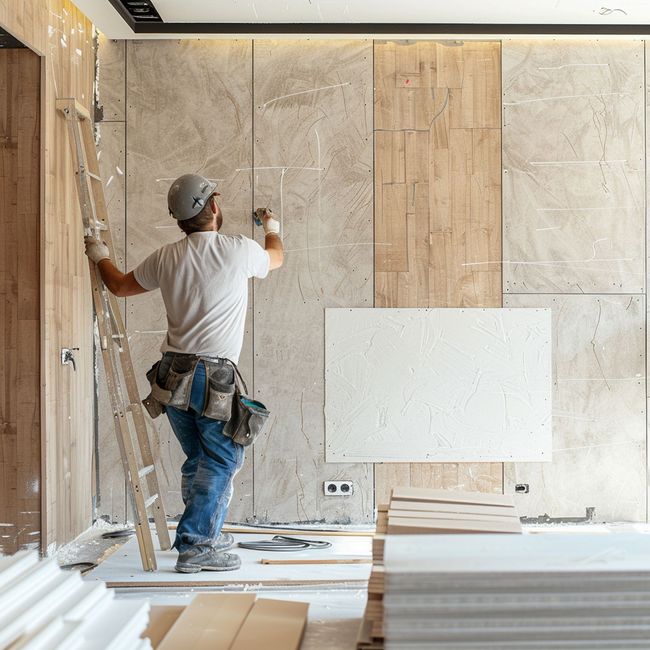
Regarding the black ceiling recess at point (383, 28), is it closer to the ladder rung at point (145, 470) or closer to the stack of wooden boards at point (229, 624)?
the ladder rung at point (145, 470)

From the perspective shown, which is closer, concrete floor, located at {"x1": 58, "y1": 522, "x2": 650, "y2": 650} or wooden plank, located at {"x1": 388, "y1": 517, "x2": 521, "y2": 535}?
wooden plank, located at {"x1": 388, "y1": 517, "x2": 521, "y2": 535}

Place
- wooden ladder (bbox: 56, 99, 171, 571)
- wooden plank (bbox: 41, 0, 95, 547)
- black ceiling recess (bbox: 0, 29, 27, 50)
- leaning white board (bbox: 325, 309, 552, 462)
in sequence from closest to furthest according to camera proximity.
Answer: black ceiling recess (bbox: 0, 29, 27, 50) → wooden ladder (bbox: 56, 99, 171, 571) → wooden plank (bbox: 41, 0, 95, 547) → leaning white board (bbox: 325, 309, 552, 462)

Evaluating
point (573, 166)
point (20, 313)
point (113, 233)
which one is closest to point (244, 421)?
point (20, 313)

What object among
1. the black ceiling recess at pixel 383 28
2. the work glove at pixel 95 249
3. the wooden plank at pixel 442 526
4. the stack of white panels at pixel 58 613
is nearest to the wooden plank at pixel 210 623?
the stack of white panels at pixel 58 613

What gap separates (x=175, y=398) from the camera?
13.7 ft

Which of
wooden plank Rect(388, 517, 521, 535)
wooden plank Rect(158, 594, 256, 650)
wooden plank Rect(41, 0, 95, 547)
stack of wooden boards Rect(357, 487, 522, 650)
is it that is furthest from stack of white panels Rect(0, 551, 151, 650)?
wooden plank Rect(41, 0, 95, 547)

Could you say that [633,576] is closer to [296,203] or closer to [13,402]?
[13,402]

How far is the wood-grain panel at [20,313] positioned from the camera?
4363 mm

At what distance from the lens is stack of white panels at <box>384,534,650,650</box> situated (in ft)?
6.57

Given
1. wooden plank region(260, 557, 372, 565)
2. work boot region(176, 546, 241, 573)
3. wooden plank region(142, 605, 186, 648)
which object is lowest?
wooden plank region(260, 557, 372, 565)

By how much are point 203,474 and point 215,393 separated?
40 centimetres

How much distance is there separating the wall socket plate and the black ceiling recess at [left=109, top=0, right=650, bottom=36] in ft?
8.45

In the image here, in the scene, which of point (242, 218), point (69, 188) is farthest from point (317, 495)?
point (69, 188)

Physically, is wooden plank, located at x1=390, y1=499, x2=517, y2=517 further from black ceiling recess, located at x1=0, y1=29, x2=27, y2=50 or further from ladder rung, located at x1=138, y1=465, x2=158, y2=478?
black ceiling recess, located at x1=0, y1=29, x2=27, y2=50
